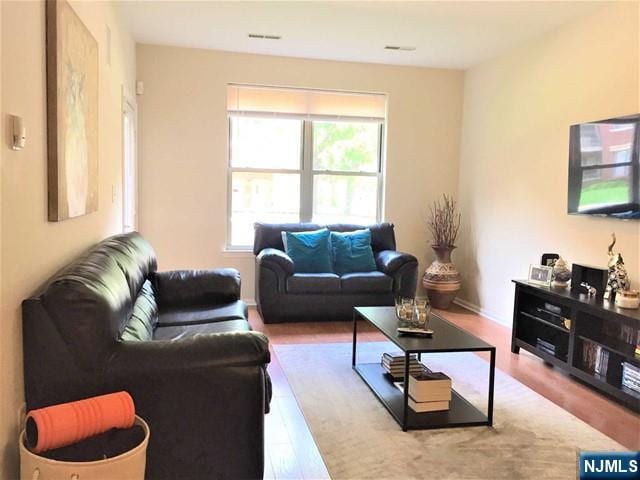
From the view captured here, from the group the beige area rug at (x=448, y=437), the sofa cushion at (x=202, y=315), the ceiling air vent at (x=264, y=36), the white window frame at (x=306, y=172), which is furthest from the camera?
the white window frame at (x=306, y=172)

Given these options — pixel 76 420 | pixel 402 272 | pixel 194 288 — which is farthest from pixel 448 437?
pixel 402 272

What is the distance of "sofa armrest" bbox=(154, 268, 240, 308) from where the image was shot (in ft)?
11.7

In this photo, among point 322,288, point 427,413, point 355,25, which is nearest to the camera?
point 427,413

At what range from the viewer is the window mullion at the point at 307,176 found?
5816mm

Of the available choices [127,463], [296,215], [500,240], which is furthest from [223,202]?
[127,463]

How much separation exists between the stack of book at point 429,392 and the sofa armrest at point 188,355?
1.18m

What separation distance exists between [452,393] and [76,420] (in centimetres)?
220

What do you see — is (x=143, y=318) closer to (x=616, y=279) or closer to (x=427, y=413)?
(x=427, y=413)

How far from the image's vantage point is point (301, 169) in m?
5.86

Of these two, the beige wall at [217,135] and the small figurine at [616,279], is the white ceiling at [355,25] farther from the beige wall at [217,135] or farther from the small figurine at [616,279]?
the small figurine at [616,279]

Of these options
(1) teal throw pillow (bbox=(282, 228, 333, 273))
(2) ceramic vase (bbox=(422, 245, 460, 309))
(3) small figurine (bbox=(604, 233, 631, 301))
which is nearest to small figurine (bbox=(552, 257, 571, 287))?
(3) small figurine (bbox=(604, 233, 631, 301))

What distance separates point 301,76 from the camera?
18.5 feet

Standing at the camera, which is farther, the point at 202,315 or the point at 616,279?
the point at 616,279

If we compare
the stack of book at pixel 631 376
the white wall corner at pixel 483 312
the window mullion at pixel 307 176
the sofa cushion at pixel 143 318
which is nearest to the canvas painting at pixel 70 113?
the sofa cushion at pixel 143 318
